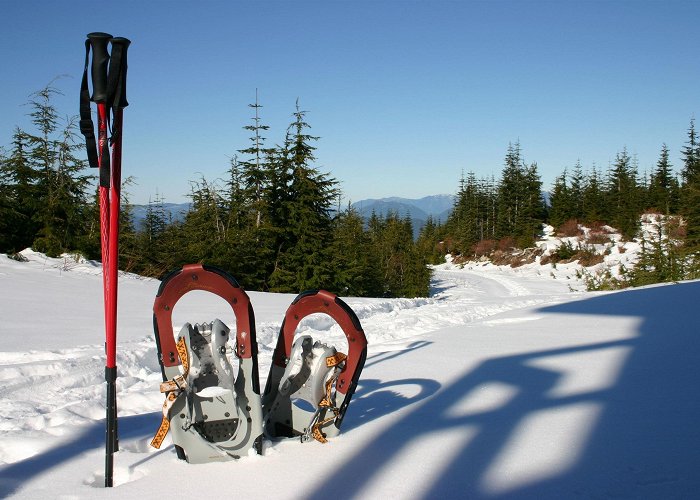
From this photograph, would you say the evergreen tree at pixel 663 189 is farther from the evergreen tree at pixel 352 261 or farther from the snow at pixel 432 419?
the snow at pixel 432 419

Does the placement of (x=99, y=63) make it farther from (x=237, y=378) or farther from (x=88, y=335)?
(x=88, y=335)

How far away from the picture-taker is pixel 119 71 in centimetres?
251

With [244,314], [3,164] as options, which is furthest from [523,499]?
[3,164]

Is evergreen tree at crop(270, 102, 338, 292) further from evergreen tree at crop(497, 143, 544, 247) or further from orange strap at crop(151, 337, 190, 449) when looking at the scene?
evergreen tree at crop(497, 143, 544, 247)

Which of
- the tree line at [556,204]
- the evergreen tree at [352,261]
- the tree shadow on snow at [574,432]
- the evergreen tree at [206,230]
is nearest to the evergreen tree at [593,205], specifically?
the tree line at [556,204]

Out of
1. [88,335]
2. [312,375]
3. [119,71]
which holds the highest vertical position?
[119,71]

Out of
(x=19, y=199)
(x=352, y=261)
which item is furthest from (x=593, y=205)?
(x=19, y=199)

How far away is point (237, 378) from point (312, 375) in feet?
1.55

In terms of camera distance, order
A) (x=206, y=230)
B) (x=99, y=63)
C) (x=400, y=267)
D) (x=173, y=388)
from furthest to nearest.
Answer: (x=400, y=267)
(x=206, y=230)
(x=173, y=388)
(x=99, y=63)

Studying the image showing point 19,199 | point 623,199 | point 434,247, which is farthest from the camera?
point 434,247

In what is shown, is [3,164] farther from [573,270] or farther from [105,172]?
[573,270]

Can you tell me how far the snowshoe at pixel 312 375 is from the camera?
3.12m

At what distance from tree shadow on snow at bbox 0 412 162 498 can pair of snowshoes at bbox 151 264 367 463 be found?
64 cm

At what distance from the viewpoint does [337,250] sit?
24.6 meters
